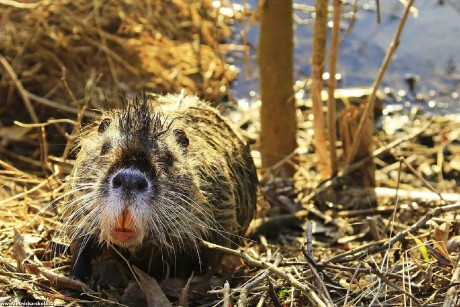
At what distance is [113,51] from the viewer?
6.74 m

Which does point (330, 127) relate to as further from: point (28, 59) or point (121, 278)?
point (28, 59)

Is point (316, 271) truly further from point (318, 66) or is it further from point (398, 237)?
point (318, 66)

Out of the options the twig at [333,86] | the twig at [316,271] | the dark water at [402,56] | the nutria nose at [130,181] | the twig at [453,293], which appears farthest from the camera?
the dark water at [402,56]

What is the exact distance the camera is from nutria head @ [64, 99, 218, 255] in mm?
2625

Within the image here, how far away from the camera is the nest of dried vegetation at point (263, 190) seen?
281cm

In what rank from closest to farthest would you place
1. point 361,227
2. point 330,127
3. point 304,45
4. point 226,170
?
point 226,170
point 361,227
point 330,127
point 304,45

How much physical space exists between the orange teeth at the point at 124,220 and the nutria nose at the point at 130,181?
9cm

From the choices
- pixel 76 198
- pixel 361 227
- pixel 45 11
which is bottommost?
pixel 361 227

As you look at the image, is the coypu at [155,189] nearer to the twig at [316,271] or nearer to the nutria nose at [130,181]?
the nutria nose at [130,181]

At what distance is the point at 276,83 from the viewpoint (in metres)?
4.86

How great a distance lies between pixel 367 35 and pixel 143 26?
2.74 metres

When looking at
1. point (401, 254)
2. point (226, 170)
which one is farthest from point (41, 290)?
point (401, 254)

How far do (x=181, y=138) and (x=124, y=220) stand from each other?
59cm

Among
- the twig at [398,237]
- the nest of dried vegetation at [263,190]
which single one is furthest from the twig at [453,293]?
the twig at [398,237]
